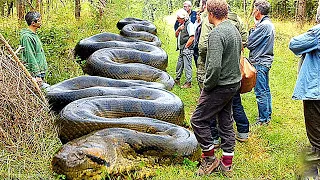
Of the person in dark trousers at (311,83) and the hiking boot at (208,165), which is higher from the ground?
the person in dark trousers at (311,83)

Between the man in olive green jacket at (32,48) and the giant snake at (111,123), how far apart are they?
1.44 ft

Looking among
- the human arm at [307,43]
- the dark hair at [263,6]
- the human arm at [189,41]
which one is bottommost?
the human arm at [189,41]

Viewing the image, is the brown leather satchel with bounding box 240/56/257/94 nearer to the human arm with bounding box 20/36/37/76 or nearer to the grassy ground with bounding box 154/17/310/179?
the grassy ground with bounding box 154/17/310/179

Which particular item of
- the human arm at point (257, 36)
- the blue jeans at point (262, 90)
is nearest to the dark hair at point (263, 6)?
the human arm at point (257, 36)

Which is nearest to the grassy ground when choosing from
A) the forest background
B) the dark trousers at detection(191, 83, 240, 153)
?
the forest background

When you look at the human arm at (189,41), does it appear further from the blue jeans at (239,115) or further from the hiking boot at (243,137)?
the hiking boot at (243,137)

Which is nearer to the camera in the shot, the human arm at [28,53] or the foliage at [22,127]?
the foliage at [22,127]

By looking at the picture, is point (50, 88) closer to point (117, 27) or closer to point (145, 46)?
point (145, 46)

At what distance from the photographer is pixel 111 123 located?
4.78 m

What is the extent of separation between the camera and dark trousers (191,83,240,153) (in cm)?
432

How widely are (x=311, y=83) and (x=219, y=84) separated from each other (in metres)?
0.98

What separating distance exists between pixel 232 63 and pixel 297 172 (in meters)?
1.45

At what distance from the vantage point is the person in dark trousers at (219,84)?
4.16 m

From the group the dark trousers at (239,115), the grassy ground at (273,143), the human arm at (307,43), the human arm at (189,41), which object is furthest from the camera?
the human arm at (189,41)
